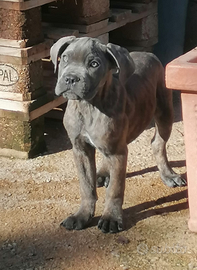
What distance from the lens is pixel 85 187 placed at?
320 centimetres

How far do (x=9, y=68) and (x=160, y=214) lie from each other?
1498 mm

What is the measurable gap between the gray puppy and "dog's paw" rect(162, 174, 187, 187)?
513mm

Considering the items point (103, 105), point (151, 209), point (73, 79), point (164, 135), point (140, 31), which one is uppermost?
point (73, 79)

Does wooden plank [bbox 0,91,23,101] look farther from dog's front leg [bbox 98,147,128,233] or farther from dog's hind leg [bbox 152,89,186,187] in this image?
dog's front leg [bbox 98,147,128,233]

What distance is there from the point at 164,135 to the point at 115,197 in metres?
0.69

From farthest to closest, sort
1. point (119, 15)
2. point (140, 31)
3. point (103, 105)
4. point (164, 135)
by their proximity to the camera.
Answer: point (140, 31), point (119, 15), point (164, 135), point (103, 105)

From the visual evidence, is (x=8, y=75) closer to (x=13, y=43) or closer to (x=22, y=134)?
(x=13, y=43)

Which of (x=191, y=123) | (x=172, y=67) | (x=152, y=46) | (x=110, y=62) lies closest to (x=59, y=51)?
(x=110, y=62)

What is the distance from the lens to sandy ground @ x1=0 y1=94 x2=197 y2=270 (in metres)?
2.87

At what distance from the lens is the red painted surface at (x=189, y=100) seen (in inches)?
108

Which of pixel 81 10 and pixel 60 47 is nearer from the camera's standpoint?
pixel 60 47

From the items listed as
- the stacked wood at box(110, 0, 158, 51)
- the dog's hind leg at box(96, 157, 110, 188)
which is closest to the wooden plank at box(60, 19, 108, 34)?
the stacked wood at box(110, 0, 158, 51)

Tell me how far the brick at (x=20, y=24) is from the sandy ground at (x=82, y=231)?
0.92 metres

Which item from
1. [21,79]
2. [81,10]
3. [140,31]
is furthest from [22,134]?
[140,31]
